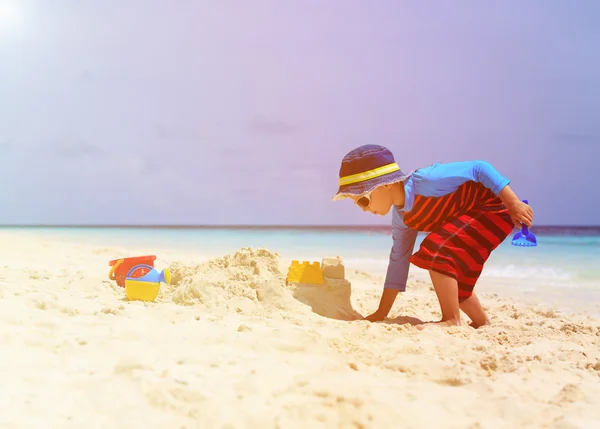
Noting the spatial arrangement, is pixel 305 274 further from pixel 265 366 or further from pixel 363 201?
pixel 265 366

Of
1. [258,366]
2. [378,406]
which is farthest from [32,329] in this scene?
[378,406]

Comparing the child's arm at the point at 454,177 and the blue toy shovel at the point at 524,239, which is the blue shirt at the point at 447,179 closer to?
the child's arm at the point at 454,177

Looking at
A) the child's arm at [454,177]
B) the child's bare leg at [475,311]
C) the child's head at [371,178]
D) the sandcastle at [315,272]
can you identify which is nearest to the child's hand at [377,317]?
the sandcastle at [315,272]

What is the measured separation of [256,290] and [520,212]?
155cm

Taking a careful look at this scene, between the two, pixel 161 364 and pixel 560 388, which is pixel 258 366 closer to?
pixel 161 364

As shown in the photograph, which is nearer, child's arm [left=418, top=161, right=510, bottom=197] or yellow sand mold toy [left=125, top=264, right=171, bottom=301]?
child's arm [left=418, top=161, right=510, bottom=197]

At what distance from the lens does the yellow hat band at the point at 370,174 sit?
103 inches

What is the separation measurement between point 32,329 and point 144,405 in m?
0.91

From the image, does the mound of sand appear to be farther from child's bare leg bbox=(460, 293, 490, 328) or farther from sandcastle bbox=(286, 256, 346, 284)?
child's bare leg bbox=(460, 293, 490, 328)

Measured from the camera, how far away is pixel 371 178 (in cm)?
261

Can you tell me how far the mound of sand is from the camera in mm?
2830

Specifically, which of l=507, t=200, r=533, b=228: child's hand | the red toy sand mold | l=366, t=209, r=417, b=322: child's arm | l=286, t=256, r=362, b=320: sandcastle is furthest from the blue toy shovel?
the red toy sand mold

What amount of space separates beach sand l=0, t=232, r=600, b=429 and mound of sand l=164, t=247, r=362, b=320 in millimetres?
13

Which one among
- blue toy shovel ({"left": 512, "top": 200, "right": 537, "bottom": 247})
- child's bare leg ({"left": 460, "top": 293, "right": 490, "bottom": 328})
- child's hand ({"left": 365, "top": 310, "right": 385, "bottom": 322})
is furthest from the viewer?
child's hand ({"left": 365, "top": 310, "right": 385, "bottom": 322})
